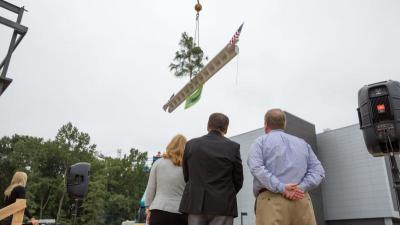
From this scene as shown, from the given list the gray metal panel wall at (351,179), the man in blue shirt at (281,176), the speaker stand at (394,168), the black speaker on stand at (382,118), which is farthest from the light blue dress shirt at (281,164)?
the gray metal panel wall at (351,179)

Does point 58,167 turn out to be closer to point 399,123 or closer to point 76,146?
point 76,146

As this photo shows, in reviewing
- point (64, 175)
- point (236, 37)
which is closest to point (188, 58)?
point (236, 37)

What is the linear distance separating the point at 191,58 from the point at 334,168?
67.5 ft

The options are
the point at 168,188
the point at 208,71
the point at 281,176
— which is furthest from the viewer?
the point at 208,71

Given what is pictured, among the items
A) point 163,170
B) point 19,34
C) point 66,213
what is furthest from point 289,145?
point 66,213

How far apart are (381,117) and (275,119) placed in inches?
61.9

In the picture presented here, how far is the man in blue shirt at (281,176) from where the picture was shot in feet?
8.48

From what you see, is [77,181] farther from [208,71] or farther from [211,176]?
[208,71]

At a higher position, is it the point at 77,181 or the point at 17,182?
the point at 77,181

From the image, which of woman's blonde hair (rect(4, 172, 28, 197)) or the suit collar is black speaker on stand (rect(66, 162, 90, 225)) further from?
the suit collar

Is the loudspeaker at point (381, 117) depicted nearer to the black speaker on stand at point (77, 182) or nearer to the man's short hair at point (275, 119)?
the man's short hair at point (275, 119)

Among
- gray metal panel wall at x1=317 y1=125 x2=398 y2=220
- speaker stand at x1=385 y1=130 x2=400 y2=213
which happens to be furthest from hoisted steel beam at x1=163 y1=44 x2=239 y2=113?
gray metal panel wall at x1=317 y1=125 x2=398 y2=220

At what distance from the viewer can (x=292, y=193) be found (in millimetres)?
2582

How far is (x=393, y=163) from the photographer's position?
12.2 ft
